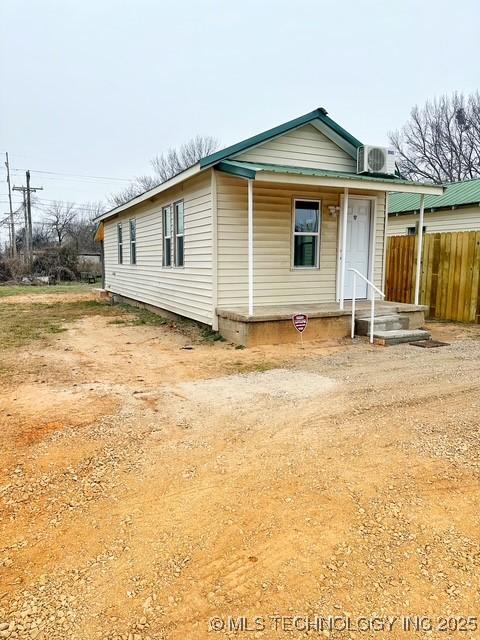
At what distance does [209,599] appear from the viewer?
6.14ft

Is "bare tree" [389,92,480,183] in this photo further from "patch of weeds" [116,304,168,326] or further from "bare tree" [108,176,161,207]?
"patch of weeds" [116,304,168,326]

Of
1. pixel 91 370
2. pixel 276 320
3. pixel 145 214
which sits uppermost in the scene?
pixel 145 214

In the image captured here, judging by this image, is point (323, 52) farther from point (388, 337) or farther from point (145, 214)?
point (388, 337)

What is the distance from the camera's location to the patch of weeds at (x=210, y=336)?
792cm

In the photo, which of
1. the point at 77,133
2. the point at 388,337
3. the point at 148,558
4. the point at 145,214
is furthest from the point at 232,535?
the point at 77,133

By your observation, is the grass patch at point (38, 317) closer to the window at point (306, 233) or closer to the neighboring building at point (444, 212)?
the window at point (306, 233)

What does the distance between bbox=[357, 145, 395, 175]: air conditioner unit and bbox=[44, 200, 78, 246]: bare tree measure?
2901 cm

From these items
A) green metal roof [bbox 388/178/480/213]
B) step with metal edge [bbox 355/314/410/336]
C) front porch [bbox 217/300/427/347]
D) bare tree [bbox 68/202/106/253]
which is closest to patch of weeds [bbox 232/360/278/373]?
front porch [bbox 217/300/427/347]

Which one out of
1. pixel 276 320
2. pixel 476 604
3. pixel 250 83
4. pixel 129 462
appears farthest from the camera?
pixel 250 83

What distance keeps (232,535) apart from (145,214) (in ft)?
36.0

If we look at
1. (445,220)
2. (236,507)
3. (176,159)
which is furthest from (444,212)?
(176,159)

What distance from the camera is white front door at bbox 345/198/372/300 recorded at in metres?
9.32

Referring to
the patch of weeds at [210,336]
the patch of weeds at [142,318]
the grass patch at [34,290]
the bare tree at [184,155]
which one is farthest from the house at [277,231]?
the bare tree at [184,155]

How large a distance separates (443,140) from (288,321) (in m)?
27.8
